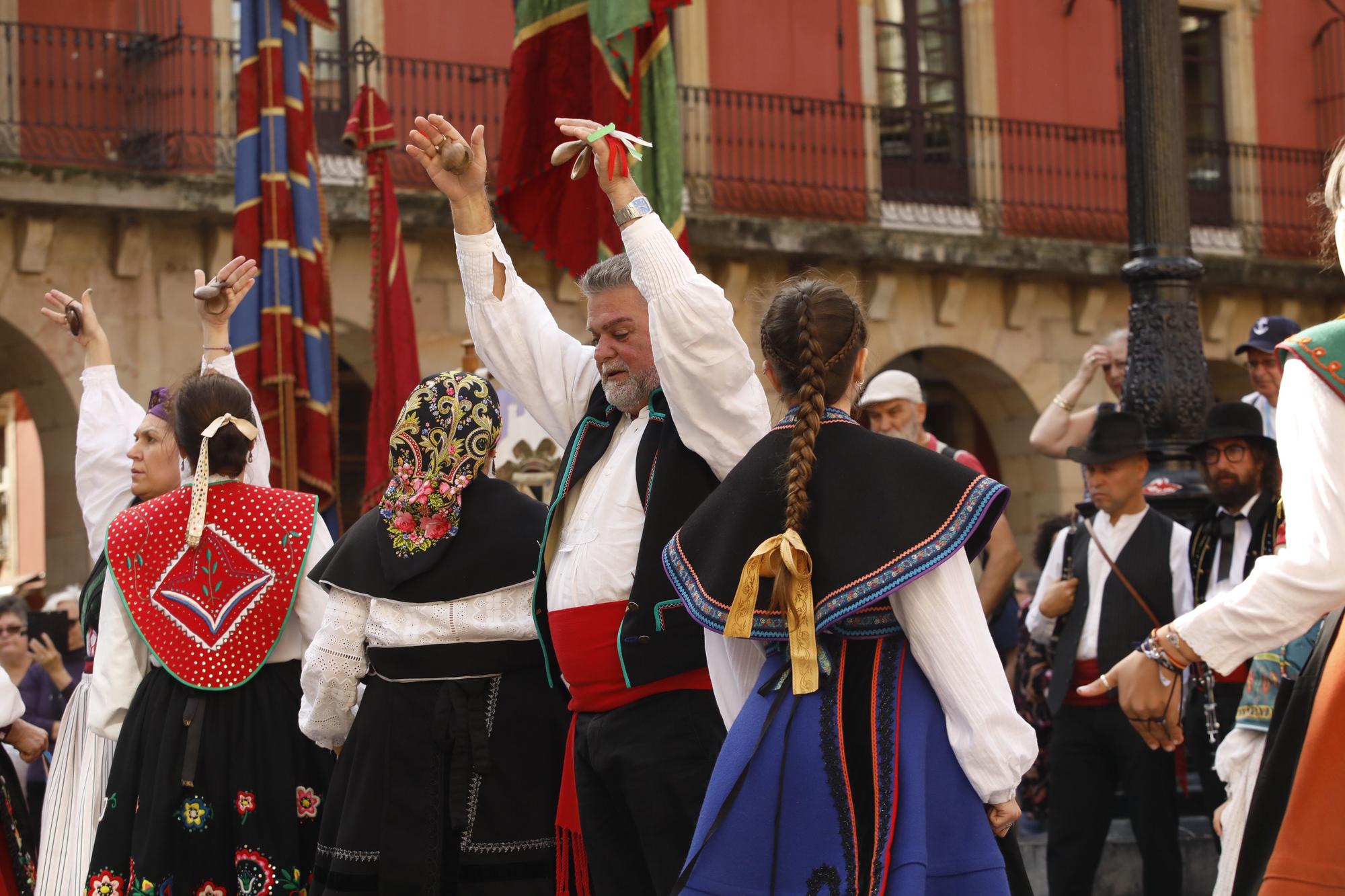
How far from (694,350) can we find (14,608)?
219 inches

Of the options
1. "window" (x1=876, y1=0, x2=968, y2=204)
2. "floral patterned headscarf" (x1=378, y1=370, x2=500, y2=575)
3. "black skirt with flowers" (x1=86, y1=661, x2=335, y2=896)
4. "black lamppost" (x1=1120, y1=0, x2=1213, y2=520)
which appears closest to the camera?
"floral patterned headscarf" (x1=378, y1=370, x2=500, y2=575)

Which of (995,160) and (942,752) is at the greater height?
(995,160)

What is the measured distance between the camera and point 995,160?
17.6 m

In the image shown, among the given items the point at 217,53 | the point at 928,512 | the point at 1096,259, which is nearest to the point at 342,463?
the point at 217,53

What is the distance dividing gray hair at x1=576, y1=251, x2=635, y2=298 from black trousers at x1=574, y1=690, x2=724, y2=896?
3.05 feet

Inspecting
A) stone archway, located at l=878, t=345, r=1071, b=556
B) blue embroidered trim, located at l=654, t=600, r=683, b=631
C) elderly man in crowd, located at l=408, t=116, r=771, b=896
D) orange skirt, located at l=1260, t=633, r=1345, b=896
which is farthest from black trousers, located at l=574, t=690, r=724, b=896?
stone archway, located at l=878, t=345, r=1071, b=556

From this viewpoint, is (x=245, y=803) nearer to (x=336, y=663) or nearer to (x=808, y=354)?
(x=336, y=663)

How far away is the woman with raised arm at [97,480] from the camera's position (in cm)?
535

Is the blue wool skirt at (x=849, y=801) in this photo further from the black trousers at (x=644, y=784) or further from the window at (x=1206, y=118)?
the window at (x=1206, y=118)

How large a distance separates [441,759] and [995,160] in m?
14.0

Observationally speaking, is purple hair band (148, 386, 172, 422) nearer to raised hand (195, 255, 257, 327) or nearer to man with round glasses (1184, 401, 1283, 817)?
raised hand (195, 255, 257, 327)

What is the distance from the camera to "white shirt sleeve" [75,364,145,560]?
19.3 feet

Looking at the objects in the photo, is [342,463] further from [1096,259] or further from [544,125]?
[544,125]

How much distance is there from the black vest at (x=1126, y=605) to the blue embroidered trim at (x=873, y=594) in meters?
3.07
